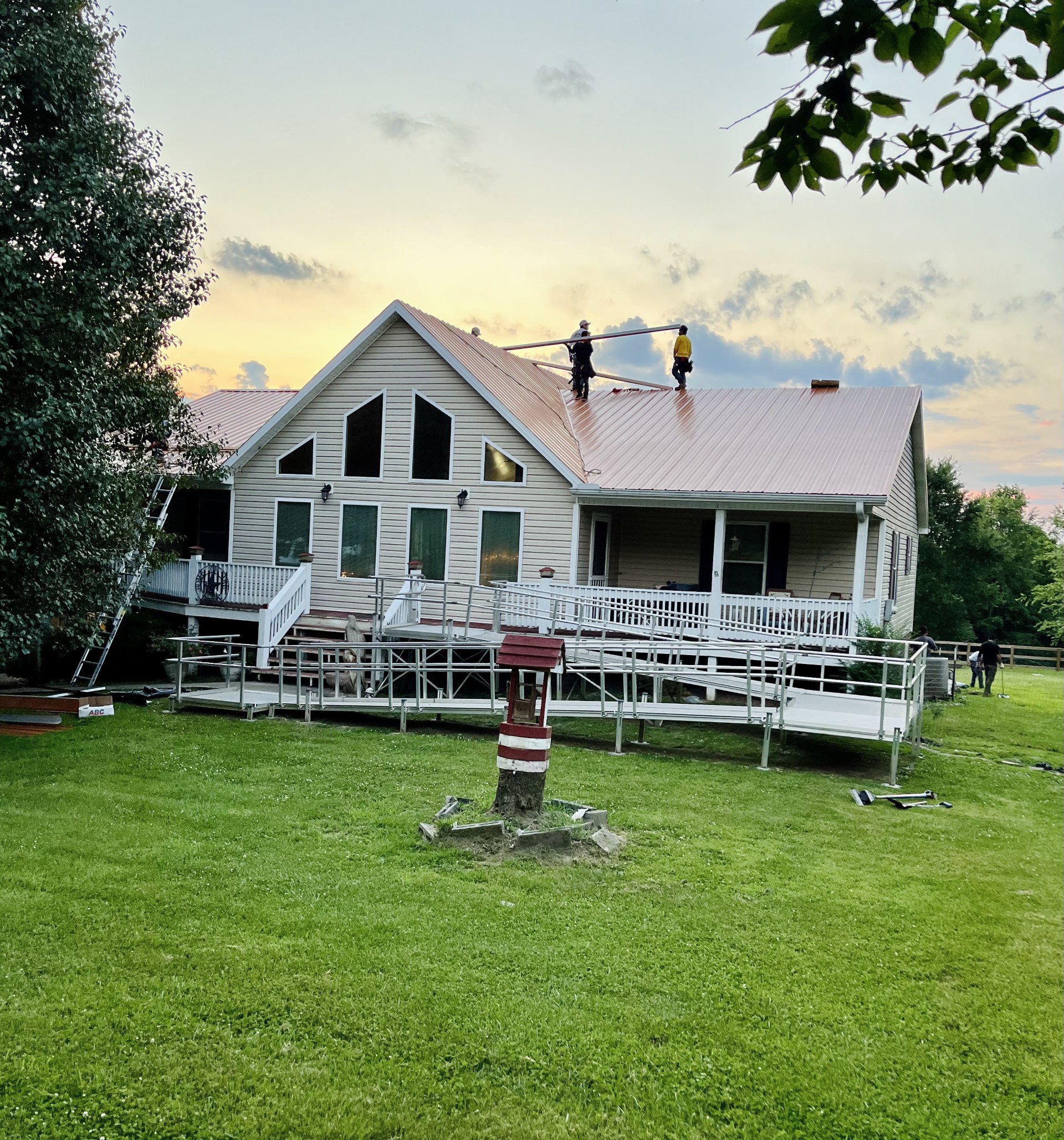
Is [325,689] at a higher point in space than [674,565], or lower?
lower

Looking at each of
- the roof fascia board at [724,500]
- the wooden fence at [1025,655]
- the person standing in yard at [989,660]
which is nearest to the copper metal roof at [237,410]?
the roof fascia board at [724,500]

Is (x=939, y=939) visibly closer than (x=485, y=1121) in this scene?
No

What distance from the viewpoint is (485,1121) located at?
14.6 ft

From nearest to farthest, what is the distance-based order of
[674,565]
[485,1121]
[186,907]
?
[485,1121], [186,907], [674,565]

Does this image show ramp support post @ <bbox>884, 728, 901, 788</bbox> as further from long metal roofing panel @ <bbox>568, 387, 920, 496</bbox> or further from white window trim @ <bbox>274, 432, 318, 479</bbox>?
white window trim @ <bbox>274, 432, 318, 479</bbox>

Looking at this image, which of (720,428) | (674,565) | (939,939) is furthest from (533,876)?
(720,428)

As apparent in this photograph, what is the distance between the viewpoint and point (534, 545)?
65.2ft

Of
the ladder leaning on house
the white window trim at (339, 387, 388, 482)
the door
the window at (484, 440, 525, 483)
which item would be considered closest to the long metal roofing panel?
the door

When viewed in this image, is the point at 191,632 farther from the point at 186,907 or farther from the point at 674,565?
the point at 186,907

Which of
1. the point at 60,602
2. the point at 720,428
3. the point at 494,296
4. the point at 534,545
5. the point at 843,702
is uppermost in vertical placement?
the point at 494,296

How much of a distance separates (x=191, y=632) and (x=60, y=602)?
23.2 ft

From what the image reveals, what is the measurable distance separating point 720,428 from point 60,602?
14.4 meters

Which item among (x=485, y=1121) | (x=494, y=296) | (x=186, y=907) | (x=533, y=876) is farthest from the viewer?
(x=494, y=296)

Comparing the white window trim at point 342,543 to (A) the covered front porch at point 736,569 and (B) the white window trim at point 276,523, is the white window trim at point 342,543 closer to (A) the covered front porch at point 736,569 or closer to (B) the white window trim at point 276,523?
(B) the white window trim at point 276,523
